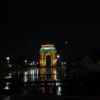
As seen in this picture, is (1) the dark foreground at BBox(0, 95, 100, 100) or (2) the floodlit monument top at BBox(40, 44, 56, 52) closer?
(1) the dark foreground at BBox(0, 95, 100, 100)

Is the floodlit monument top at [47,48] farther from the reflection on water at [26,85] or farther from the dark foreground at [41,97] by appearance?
the dark foreground at [41,97]

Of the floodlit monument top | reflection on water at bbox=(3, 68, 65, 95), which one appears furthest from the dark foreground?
the floodlit monument top

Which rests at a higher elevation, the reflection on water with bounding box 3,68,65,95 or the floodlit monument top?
the floodlit monument top

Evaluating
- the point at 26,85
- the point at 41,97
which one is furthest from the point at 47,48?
the point at 41,97

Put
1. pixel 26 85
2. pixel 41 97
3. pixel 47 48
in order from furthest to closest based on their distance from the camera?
1. pixel 47 48
2. pixel 26 85
3. pixel 41 97

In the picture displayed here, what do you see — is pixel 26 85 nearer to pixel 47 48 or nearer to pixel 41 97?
pixel 41 97

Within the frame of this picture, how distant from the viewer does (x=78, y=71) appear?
45.1ft

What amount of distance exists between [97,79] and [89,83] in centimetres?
33

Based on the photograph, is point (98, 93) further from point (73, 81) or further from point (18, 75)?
point (18, 75)

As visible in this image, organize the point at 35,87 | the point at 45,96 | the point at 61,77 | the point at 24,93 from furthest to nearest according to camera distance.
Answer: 1. the point at 61,77
2. the point at 35,87
3. the point at 24,93
4. the point at 45,96

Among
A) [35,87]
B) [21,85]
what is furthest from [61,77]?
[21,85]

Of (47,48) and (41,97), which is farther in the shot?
(47,48)

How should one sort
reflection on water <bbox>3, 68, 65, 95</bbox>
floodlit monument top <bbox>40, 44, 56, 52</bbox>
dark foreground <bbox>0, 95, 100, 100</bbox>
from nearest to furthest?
1. dark foreground <bbox>0, 95, 100, 100</bbox>
2. reflection on water <bbox>3, 68, 65, 95</bbox>
3. floodlit monument top <bbox>40, 44, 56, 52</bbox>

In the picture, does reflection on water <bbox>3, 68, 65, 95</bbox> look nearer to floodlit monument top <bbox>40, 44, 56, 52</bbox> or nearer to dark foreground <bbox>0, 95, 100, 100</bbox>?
dark foreground <bbox>0, 95, 100, 100</bbox>
